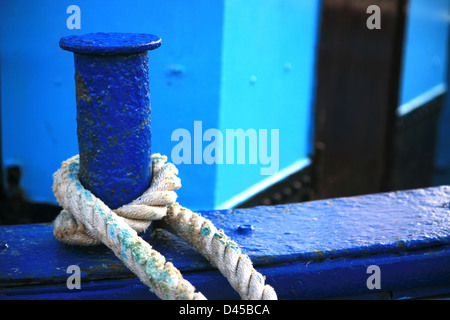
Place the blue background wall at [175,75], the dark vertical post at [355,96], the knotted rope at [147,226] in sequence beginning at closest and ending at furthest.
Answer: the knotted rope at [147,226]
the blue background wall at [175,75]
the dark vertical post at [355,96]

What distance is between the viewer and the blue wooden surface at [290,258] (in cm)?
133

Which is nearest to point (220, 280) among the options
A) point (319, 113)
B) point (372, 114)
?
point (319, 113)

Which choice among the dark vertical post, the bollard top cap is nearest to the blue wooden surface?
the bollard top cap

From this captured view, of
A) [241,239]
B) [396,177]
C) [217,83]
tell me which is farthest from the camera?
[396,177]

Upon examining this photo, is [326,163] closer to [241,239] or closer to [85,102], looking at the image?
[241,239]

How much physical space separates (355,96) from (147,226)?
10.3 feet

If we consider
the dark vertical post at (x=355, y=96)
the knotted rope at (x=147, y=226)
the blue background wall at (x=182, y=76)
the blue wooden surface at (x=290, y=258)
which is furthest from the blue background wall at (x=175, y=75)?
the knotted rope at (x=147, y=226)

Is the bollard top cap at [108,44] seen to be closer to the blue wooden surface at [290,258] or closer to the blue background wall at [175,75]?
the blue wooden surface at [290,258]

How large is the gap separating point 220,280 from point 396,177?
14.3 ft

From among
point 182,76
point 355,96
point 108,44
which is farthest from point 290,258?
point 355,96

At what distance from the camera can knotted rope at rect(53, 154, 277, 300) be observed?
1.24 metres

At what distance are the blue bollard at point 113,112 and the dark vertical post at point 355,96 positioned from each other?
231cm

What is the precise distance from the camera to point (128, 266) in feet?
4.22

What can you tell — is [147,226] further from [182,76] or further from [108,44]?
[182,76]
